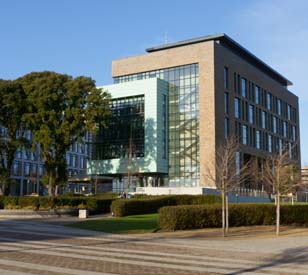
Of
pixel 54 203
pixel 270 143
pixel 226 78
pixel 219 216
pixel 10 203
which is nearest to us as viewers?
pixel 219 216

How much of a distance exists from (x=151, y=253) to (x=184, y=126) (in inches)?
2211

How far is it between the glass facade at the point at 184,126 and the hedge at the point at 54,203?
29.1 metres

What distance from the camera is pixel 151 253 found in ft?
52.0

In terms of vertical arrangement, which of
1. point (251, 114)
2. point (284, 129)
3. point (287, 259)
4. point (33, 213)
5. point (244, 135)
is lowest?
point (287, 259)

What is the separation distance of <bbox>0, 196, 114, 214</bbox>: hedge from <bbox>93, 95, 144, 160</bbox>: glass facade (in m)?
29.6

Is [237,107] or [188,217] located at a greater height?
[237,107]

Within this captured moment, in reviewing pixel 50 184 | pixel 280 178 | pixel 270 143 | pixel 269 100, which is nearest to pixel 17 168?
pixel 270 143

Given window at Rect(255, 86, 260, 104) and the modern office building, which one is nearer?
the modern office building

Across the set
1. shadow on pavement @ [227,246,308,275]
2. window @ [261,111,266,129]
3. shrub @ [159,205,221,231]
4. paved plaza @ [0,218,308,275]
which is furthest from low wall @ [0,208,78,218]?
window @ [261,111,266,129]

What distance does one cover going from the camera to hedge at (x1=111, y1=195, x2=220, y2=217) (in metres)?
35.6

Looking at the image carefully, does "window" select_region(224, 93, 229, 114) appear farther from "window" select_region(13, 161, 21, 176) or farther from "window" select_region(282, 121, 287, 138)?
"window" select_region(13, 161, 21, 176)

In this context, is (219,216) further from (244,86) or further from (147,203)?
(244,86)

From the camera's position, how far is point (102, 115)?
178 ft

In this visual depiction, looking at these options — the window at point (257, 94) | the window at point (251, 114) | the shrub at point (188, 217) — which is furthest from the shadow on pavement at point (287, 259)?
the window at point (257, 94)
